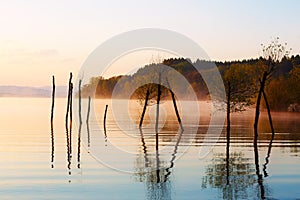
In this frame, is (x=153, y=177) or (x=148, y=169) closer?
(x=153, y=177)

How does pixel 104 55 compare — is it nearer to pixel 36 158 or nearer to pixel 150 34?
pixel 36 158

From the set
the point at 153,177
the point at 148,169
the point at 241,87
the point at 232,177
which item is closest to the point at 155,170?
the point at 148,169

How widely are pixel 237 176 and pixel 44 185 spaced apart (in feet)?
25.3

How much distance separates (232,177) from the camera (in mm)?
21359

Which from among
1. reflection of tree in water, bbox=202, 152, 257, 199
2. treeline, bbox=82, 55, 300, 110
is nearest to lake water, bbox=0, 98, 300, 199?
reflection of tree in water, bbox=202, 152, 257, 199

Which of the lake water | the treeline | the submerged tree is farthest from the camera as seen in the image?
the submerged tree

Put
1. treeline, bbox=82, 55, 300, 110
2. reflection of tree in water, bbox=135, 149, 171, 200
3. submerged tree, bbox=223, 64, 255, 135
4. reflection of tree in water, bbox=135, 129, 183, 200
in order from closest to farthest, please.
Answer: reflection of tree in water, bbox=135, 149, 171, 200
reflection of tree in water, bbox=135, 129, 183, 200
treeline, bbox=82, 55, 300, 110
submerged tree, bbox=223, 64, 255, 135

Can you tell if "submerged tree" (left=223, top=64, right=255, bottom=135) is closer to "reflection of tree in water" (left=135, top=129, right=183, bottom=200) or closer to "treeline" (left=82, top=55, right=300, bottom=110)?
"treeline" (left=82, top=55, right=300, bottom=110)

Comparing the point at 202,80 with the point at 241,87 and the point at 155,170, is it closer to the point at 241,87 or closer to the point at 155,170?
the point at 241,87

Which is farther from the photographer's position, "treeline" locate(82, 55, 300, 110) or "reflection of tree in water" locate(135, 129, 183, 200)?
"treeline" locate(82, 55, 300, 110)

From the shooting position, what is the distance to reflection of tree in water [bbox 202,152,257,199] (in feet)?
60.0

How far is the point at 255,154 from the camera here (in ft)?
97.0

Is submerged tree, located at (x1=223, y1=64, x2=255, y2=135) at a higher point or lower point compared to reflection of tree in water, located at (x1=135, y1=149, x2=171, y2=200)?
higher

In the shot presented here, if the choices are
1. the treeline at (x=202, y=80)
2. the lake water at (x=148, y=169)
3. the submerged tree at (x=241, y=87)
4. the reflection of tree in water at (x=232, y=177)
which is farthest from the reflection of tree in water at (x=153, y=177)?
the submerged tree at (x=241, y=87)
